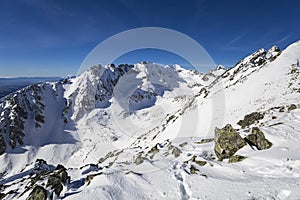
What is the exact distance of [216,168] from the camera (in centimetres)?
1020

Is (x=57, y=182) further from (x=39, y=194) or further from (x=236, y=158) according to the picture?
(x=236, y=158)

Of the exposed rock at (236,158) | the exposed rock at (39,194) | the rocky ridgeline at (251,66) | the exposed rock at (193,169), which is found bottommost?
the exposed rock at (39,194)

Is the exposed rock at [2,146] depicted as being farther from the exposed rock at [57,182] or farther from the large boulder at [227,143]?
the large boulder at [227,143]

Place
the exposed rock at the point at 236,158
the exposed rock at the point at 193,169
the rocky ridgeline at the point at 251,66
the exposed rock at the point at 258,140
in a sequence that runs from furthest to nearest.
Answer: the rocky ridgeline at the point at 251,66 < the exposed rock at the point at 258,140 < the exposed rock at the point at 236,158 < the exposed rock at the point at 193,169

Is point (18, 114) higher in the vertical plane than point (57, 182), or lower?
lower

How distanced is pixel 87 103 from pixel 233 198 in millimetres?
110522

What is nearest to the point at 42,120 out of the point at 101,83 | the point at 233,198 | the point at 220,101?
the point at 101,83

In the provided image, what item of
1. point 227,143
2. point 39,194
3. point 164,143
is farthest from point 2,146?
point 227,143

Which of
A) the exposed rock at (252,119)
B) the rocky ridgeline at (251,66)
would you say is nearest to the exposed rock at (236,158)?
the exposed rock at (252,119)

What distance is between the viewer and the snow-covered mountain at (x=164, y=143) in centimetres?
898

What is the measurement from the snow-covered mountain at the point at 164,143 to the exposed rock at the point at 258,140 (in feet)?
0.19

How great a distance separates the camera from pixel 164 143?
81.6ft

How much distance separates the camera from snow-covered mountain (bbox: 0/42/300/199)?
898 cm

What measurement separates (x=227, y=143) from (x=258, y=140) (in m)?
1.99
